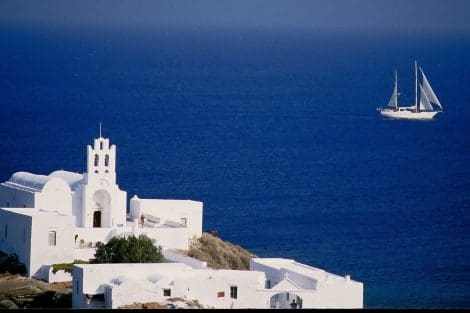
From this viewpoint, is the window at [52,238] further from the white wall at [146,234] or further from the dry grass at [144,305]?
the dry grass at [144,305]

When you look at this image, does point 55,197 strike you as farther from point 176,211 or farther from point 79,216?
point 176,211

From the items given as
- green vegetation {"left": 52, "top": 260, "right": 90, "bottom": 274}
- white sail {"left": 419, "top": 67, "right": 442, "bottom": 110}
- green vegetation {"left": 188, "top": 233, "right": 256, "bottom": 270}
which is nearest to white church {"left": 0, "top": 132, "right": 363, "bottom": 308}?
green vegetation {"left": 52, "top": 260, "right": 90, "bottom": 274}

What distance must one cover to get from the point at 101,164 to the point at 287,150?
60204mm

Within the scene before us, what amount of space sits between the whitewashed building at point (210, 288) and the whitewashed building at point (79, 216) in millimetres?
3427

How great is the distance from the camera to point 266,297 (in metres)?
43.8

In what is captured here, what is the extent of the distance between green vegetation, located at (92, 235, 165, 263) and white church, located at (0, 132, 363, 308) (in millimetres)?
625

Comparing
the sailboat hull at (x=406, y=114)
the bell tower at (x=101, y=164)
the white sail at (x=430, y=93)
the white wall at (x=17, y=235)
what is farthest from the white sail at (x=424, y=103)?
the white wall at (x=17, y=235)

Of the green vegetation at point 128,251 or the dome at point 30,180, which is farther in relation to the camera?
the dome at point 30,180

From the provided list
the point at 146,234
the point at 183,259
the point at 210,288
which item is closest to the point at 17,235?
the point at 146,234

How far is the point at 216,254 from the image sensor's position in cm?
5209

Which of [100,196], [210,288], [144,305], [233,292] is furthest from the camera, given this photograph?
[100,196]

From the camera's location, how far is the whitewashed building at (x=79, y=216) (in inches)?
1874

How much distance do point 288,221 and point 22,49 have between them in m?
125

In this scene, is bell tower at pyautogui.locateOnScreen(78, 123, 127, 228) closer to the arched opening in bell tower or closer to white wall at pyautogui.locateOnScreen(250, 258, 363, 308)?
the arched opening in bell tower
